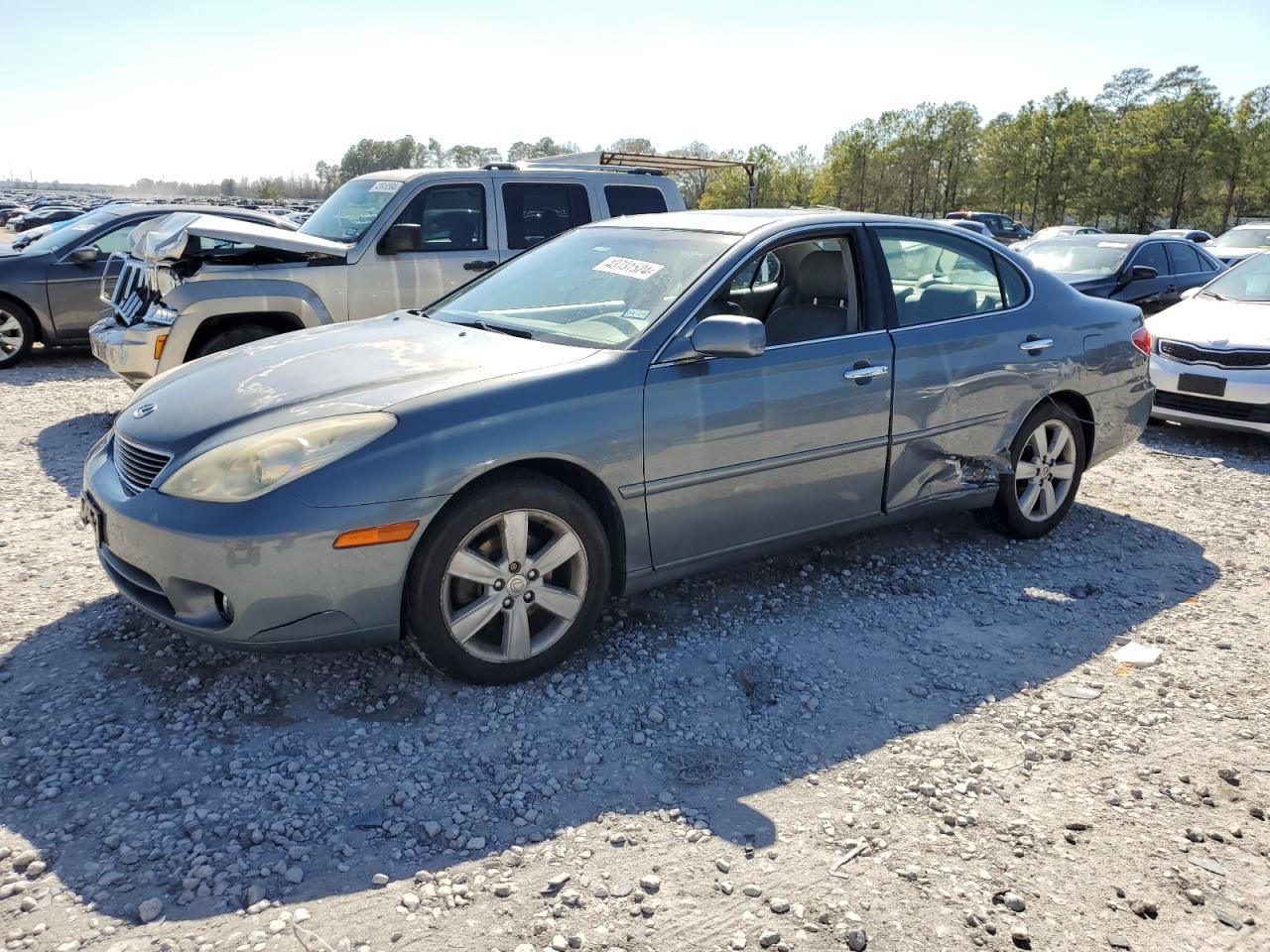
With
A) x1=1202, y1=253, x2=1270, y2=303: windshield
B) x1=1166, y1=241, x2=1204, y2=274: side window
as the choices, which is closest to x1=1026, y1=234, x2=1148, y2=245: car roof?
x1=1166, y1=241, x2=1204, y2=274: side window

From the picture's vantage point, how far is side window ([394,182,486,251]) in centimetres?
737

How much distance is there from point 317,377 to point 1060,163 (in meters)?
55.3

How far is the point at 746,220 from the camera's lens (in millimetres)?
4422

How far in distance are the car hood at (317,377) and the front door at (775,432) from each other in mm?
508

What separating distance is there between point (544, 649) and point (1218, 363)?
658 cm

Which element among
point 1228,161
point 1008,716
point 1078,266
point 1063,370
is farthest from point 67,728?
point 1228,161

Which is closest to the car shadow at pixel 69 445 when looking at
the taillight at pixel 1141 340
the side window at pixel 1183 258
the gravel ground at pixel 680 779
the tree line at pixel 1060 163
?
the gravel ground at pixel 680 779

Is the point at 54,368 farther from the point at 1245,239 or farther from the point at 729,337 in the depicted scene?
the point at 1245,239

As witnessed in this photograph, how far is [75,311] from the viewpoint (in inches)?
402

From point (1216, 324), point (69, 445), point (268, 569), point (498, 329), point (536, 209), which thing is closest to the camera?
point (268, 569)

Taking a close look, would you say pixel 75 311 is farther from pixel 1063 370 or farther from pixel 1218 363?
pixel 1218 363

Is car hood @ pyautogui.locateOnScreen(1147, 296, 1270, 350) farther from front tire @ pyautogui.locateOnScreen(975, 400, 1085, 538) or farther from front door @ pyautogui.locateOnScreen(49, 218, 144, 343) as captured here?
front door @ pyautogui.locateOnScreen(49, 218, 144, 343)

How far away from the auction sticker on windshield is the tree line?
32046mm

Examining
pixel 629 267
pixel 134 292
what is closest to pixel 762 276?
pixel 629 267
